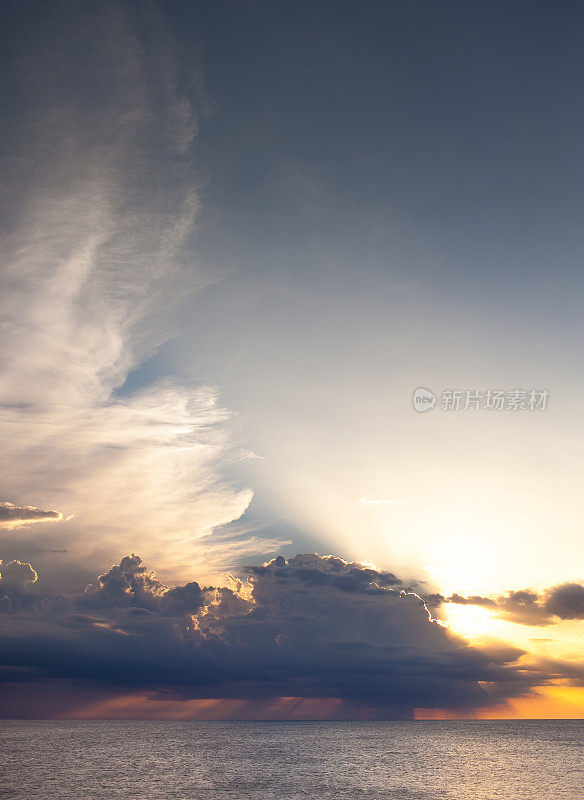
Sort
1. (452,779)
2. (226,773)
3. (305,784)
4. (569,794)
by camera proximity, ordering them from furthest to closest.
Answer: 1. (226,773)
2. (452,779)
3. (305,784)
4. (569,794)

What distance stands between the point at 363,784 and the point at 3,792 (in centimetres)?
9061

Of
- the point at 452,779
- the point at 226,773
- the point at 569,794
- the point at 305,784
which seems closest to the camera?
the point at 569,794

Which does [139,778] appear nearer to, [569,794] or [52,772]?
[52,772]

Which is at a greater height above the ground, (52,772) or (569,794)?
(569,794)

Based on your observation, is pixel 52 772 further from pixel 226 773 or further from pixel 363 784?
pixel 363 784

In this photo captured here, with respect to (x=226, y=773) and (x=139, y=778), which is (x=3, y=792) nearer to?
(x=139, y=778)

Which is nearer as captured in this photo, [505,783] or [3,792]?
[3,792]

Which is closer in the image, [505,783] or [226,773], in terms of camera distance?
[505,783]

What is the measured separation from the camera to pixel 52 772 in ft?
628

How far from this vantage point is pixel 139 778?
17162cm

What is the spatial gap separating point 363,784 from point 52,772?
102m

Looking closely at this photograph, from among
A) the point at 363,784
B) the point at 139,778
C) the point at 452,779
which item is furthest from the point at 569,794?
the point at 139,778

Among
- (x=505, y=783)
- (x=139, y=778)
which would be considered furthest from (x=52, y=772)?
(x=505, y=783)

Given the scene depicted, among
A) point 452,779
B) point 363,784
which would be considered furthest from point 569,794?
point 363,784
